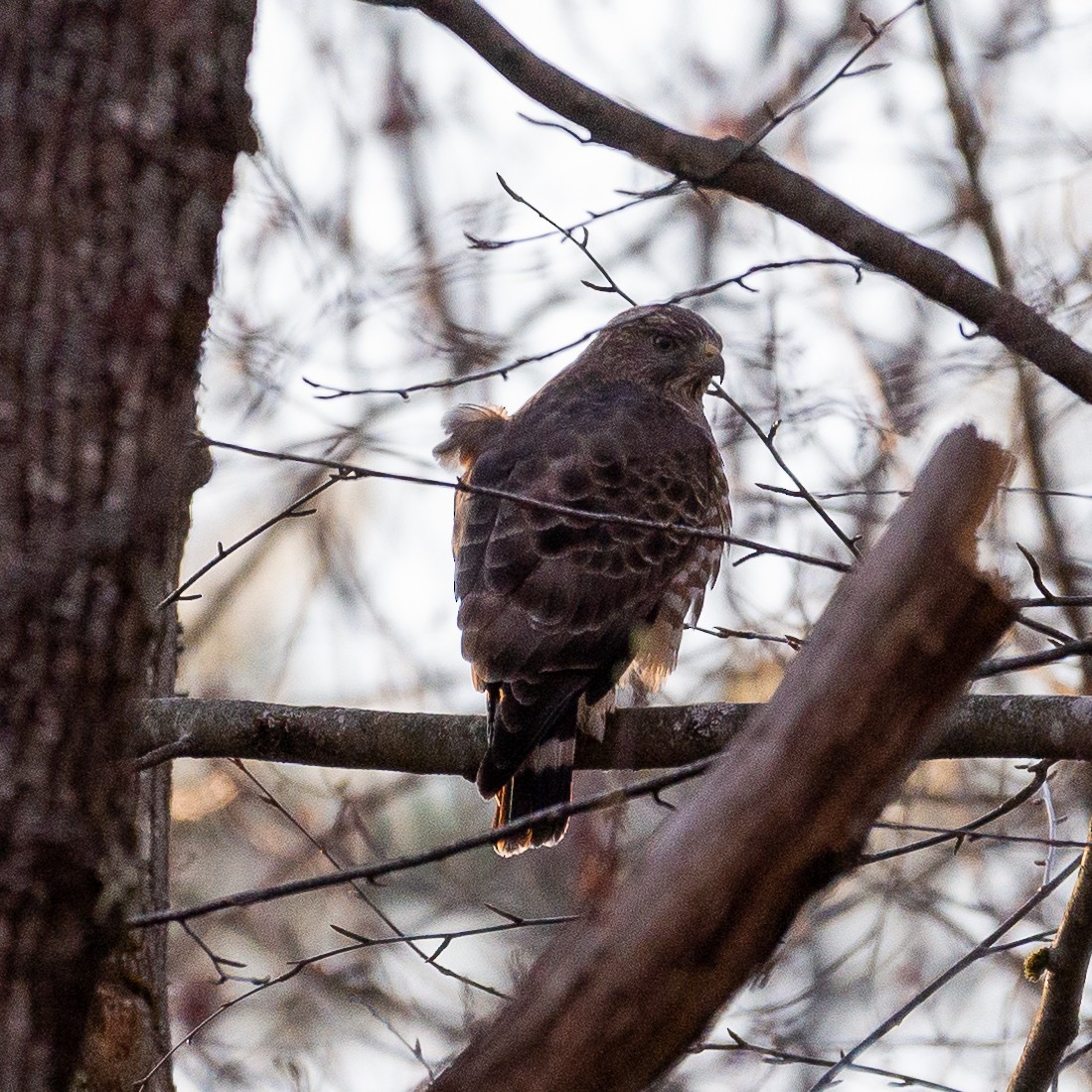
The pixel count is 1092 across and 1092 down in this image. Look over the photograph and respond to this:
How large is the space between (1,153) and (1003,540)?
3487 millimetres

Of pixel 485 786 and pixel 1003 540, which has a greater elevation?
pixel 1003 540

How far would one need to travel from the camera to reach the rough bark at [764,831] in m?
2.10

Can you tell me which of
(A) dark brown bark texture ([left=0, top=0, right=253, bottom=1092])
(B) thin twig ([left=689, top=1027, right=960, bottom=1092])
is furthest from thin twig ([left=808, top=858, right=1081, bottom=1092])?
(A) dark brown bark texture ([left=0, top=0, right=253, bottom=1092])

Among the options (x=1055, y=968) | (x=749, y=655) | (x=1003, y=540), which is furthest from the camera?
(x=749, y=655)

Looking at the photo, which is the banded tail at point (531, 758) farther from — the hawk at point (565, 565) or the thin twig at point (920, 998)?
the thin twig at point (920, 998)

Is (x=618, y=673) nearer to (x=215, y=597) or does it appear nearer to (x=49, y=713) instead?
(x=49, y=713)

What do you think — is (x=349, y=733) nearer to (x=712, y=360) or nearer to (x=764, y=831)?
(x=764, y=831)

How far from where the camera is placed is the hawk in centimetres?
481

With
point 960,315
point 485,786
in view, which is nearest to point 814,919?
point 485,786

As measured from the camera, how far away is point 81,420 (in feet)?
6.86

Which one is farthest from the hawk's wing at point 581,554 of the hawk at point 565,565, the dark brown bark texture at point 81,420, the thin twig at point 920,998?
the dark brown bark texture at point 81,420

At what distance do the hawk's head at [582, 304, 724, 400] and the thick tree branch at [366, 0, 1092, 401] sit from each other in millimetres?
2371

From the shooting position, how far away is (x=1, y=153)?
209cm

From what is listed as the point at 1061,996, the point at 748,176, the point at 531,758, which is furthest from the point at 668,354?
the point at 1061,996
